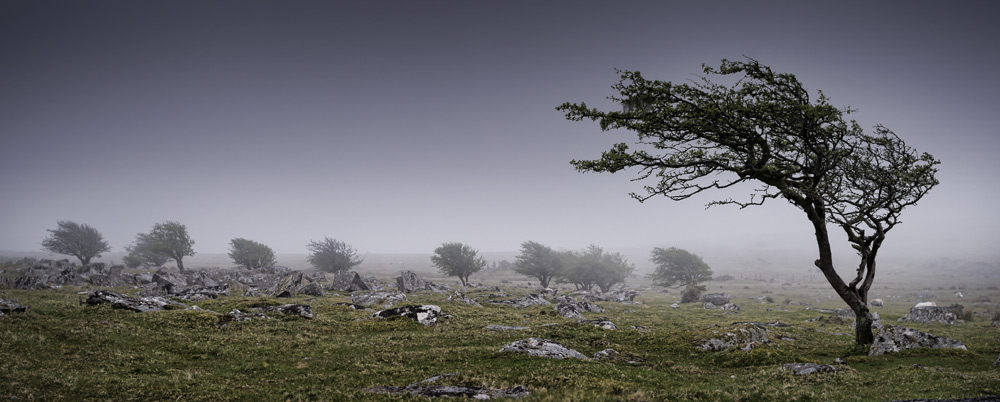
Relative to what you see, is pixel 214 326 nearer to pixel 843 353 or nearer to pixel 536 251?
pixel 843 353

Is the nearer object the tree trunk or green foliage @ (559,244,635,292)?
the tree trunk

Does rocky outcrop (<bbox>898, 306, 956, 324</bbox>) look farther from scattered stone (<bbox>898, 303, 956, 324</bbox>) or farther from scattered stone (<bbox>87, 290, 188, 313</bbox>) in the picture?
scattered stone (<bbox>87, 290, 188, 313</bbox>)

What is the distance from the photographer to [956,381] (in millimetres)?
13258

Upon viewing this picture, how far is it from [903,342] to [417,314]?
96.6ft

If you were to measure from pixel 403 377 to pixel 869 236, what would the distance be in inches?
1102

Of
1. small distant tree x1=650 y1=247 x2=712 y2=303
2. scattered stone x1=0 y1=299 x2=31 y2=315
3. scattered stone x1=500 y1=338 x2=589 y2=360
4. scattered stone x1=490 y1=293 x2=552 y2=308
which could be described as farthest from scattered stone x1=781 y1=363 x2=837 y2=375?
small distant tree x1=650 y1=247 x2=712 y2=303

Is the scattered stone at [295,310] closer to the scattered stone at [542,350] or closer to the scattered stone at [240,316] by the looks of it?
the scattered stone at [240,316]

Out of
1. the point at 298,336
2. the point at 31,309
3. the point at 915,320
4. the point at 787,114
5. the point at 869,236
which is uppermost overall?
the point at 787,114

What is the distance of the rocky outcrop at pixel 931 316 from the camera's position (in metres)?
43.3

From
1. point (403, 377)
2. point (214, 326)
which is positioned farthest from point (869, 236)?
point (214, 326)

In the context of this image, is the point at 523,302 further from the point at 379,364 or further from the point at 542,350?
the point at 379,364

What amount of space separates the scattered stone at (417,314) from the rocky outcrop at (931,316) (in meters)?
53.7

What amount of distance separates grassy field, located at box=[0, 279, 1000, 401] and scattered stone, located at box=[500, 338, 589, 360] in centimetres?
91

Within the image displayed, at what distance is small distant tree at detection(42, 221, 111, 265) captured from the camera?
102 metres
